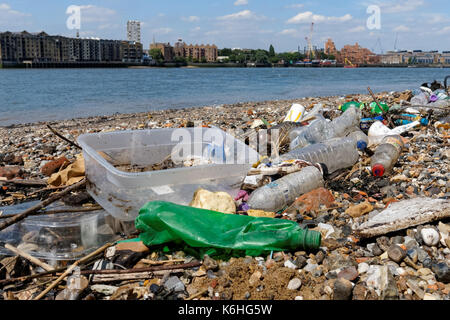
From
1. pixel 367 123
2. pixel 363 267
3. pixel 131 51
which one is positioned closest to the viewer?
pixel 363 267

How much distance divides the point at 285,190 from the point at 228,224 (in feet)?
2.86

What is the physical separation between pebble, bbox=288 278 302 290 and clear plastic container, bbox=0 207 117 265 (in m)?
1.32

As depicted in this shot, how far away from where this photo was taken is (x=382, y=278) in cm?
194

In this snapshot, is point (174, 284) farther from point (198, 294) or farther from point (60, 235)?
point (60, 235)

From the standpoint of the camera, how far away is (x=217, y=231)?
93.7 inches

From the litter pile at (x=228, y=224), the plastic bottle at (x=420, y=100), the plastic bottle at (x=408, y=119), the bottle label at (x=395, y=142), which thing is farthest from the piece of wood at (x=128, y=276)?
the plastic bottle at (x=420, y=100)

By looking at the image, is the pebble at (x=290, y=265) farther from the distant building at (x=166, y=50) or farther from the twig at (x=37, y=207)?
the distant building at (x=166, y=50)

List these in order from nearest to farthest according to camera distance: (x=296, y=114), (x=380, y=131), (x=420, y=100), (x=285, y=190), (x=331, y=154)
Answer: (x=285, y=190) < (x=331, y=154) < (x=380, y=131) < (x=296, y=114) < (x=420, y=100)

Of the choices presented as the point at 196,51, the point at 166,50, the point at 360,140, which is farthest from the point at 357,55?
the point at 360,140

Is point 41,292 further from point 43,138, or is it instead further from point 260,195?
point 43,138

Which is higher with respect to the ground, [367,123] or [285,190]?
[367,123]

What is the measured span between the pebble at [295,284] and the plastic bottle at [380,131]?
280cm

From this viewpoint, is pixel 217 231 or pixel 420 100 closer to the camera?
pixel 217 231
